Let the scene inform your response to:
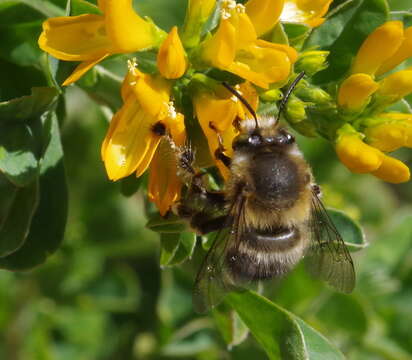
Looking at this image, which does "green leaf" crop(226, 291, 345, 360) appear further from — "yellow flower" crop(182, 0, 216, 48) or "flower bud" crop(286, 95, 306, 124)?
"yellow flower" crop(182, 0, 216, 48)

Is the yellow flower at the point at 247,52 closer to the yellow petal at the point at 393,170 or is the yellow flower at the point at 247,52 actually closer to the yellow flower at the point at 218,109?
the yellow flower at the point at 218,109

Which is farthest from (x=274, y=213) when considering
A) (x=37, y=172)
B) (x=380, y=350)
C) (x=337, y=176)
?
(x=337, y=176)

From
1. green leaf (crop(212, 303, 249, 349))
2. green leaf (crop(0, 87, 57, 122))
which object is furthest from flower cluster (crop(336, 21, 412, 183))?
green leaf (crop(0, 87, 57, 122))

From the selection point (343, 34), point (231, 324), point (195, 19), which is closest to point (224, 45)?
point (195, 19)

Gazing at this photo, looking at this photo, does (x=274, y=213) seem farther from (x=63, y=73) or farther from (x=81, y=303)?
(x=81, y=303)

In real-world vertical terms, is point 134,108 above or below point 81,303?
above

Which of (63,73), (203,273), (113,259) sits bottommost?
(113,259)

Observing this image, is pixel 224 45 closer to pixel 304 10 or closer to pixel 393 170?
pixel 304 10
